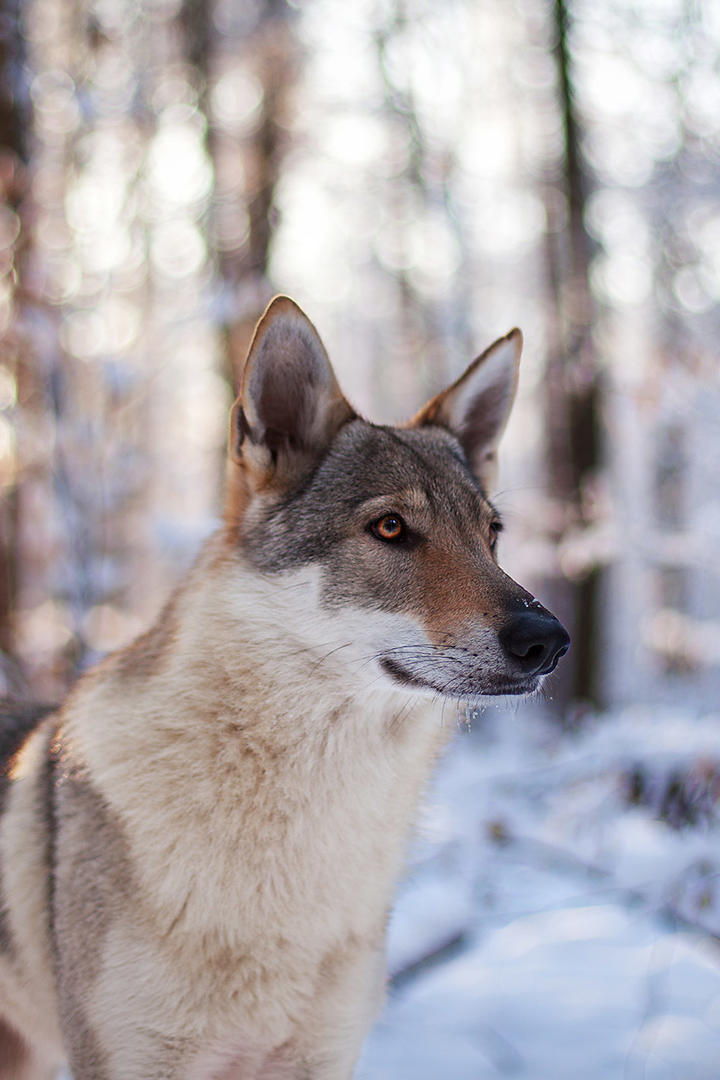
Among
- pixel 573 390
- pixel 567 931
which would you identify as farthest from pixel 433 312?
pixel 567 931

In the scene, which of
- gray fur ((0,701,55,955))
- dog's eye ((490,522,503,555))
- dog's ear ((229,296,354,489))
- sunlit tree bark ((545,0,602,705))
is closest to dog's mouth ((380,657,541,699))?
dog's eye ((490,522,503,555))

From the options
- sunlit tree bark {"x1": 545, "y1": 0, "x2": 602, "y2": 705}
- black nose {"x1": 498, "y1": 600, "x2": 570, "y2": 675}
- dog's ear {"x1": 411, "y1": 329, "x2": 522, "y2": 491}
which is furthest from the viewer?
sunlit tree bark {"x1": 545, "y1": 0, "x2": 602, "y2": 705}

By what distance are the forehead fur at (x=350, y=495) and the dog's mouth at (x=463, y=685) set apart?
0.39 m

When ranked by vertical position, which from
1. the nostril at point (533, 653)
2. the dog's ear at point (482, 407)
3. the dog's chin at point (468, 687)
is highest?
the dog's ear at point (482, 407)

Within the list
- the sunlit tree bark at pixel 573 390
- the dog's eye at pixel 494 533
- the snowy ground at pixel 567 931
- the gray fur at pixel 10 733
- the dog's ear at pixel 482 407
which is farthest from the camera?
the sunlit tree bark at pixel 573 390

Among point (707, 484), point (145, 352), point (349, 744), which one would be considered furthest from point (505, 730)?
point (349, 744)

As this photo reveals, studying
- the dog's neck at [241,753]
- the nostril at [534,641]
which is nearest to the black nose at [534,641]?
the nostril at [534,641]

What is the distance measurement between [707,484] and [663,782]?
738 cm

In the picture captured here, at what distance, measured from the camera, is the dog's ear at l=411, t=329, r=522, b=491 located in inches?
103

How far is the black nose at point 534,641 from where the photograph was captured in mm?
1878

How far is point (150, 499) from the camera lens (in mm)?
10930

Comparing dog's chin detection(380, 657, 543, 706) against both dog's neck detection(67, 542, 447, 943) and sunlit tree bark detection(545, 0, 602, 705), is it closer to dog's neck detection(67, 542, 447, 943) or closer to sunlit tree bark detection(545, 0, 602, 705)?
dog's neck detection(67, 542, 447, 943)

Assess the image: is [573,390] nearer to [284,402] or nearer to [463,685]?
[284,402]

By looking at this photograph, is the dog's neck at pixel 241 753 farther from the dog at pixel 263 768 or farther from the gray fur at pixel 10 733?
the gray fur at pixel 10 733
